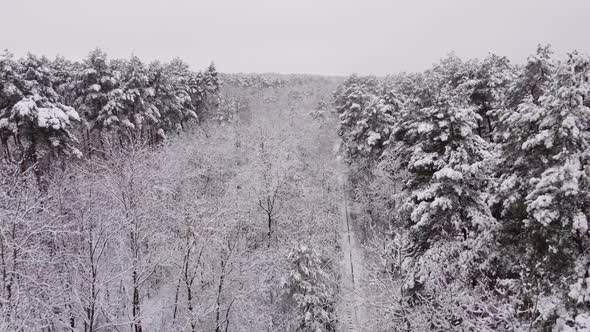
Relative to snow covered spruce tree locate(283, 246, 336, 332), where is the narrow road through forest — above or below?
below

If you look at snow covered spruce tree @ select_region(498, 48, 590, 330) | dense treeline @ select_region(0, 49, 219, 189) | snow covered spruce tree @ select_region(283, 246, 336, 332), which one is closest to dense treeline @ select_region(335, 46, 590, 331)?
snow covered spruce tree @ select_region(498, 48, 590, 330)

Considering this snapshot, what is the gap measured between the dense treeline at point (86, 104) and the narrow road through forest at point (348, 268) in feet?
61.7

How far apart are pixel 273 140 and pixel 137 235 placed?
2503cm

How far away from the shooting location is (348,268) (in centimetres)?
3791

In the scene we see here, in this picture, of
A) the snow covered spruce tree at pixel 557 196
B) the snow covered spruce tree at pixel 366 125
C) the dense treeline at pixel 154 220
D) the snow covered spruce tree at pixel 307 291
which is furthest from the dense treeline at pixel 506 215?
the snow covered spruce tree at pixel 366 125

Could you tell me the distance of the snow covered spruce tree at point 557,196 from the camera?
11.3m

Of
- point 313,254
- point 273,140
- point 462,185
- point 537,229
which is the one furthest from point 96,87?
point 537,229

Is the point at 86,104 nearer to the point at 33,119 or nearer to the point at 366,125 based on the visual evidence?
the point at 33,119

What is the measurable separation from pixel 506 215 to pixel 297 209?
22497 mm

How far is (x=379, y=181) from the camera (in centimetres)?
3994

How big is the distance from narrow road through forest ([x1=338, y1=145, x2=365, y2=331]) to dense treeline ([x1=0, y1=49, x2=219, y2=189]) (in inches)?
740

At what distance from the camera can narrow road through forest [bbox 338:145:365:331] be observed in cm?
3017

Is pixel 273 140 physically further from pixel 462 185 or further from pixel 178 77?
pixel 462 185

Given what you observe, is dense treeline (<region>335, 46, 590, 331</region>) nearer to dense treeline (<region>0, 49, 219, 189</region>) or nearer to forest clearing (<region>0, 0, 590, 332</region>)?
forest clearing (<region>0, 0, 590, 332</region>)
